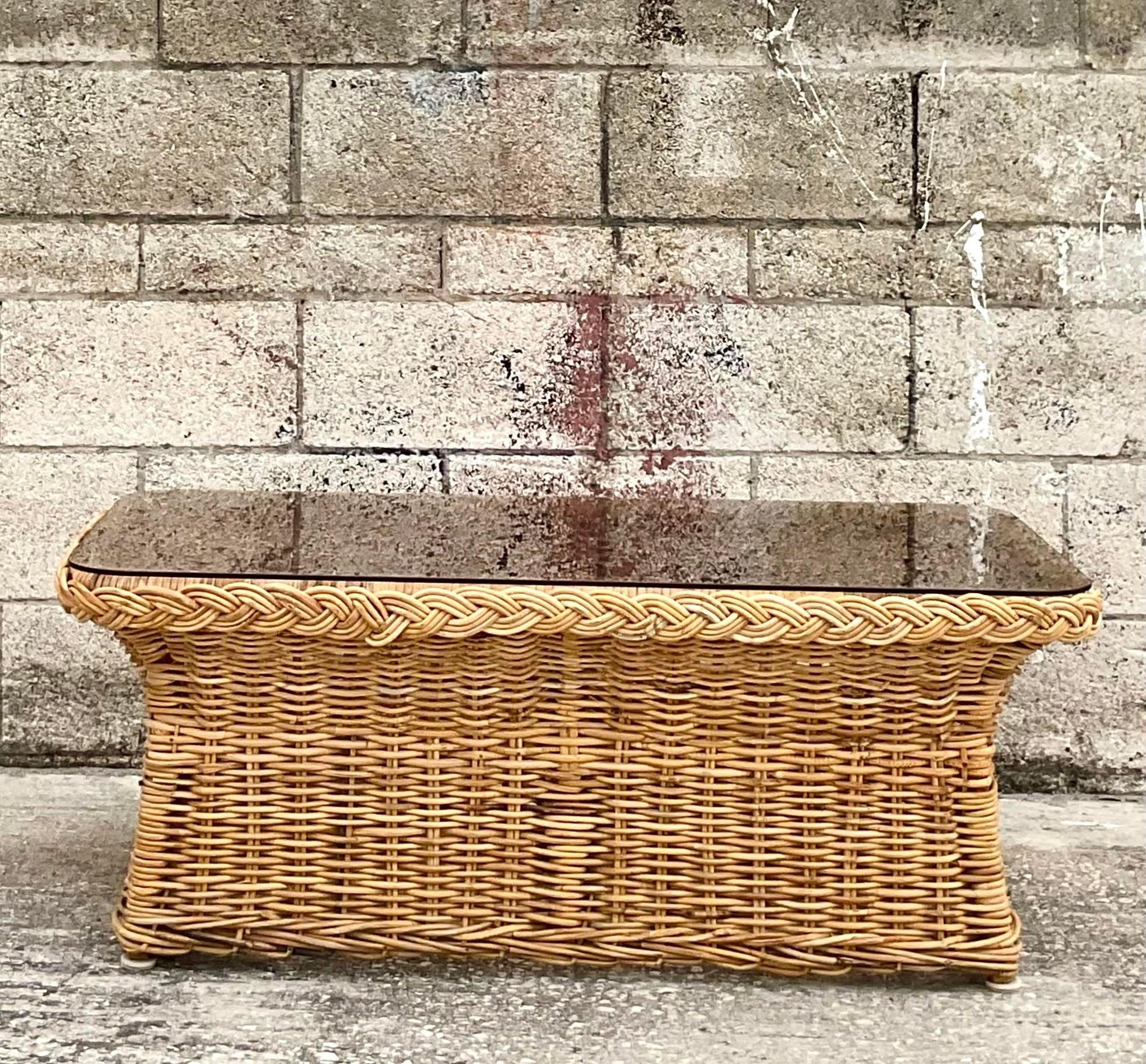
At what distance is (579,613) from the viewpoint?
1766 millimetres

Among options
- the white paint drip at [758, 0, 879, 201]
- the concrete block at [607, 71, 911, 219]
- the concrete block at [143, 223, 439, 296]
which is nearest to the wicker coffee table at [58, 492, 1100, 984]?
the concrete block at [143, 223, 439, 296]

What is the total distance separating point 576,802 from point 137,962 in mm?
708

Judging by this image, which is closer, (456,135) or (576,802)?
(576,802)

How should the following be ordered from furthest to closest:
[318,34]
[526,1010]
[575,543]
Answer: [318,34], [575,543], [526,1010]

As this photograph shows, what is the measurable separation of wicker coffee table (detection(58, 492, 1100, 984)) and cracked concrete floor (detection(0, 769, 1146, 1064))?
52 mm

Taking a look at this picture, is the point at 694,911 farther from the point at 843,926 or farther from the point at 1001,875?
the point at 1001,875

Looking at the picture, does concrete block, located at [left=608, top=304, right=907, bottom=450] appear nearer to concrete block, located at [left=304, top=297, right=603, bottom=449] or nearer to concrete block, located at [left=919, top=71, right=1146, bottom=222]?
concrete block, located at [left=304, top=297, right=603, bottom=449]

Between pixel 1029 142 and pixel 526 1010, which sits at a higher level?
pixel 1029 142

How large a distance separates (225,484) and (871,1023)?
172cm

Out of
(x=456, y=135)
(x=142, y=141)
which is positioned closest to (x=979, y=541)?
(x=456, y=135)

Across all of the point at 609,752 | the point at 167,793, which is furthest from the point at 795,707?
the point at 167,793

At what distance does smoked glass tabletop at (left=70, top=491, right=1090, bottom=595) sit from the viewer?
6.02ft

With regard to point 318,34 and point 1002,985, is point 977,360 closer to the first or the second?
point 1002,985

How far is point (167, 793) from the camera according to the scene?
1.92 metres
